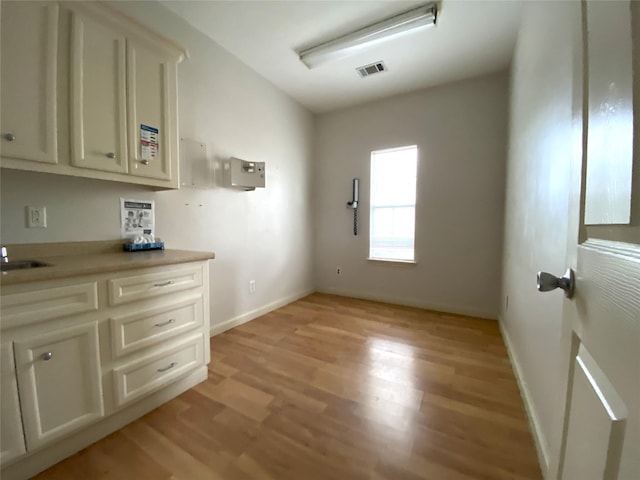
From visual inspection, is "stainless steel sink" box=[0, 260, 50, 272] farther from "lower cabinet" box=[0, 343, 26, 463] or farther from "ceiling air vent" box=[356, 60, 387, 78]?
"ceiling air vent" box=[356, 60, 387, 78]

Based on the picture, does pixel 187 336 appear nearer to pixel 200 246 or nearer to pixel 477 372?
pixel 200 246

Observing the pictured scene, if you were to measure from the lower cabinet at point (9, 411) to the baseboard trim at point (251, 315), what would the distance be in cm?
136

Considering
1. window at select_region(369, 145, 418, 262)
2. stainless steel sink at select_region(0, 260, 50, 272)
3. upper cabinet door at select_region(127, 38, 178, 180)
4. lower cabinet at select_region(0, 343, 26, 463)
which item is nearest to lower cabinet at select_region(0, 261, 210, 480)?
lower cabinet at select_region(0, 343, 26, 463)

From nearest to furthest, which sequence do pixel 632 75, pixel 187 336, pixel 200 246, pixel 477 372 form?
pixel 632 75, pixel 187 336, pixel 477 372, pixel 200 246

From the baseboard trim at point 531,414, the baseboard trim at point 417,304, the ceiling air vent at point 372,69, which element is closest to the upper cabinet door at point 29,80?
the ceiling air vent at point 372,69

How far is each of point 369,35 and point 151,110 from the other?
186 cm

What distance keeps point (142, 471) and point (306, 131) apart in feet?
12.1

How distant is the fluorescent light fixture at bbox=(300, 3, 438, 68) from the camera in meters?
1.95

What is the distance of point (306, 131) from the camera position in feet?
12.0

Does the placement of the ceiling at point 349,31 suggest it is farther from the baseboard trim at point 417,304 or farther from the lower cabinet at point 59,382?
Result: the baseboard trim at point 417,304

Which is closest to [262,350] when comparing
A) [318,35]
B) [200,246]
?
[200,246]

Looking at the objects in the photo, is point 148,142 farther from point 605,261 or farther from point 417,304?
point 417,304

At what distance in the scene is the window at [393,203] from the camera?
3.29 m

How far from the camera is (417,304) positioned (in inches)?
127
